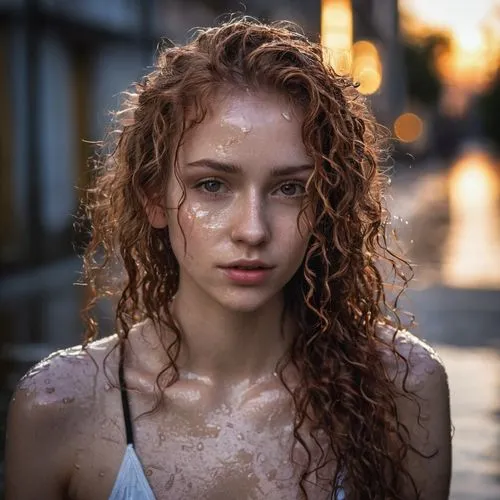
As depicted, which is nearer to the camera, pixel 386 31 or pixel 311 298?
pixel 311 298

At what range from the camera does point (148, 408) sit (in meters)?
2.51

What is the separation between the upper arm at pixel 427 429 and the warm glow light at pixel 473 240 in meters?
13.2

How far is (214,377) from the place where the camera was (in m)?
2.59

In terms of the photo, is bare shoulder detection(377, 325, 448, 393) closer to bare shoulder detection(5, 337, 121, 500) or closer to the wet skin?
the wet skin

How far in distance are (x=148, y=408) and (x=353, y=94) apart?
2.69 ft

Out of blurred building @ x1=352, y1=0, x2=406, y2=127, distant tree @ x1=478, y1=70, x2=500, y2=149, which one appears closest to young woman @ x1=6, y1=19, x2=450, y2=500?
blurred building @ x1=352, y1=0, x2=406, y2=127

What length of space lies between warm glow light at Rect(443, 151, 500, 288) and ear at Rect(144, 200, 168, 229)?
13297 millimetres

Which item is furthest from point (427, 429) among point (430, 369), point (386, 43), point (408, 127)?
point (408, 127)

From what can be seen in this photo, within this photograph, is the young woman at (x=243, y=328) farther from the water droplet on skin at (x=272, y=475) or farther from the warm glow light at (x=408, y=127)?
the warm glow light at (x=408, y=127)

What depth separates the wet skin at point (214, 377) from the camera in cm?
240

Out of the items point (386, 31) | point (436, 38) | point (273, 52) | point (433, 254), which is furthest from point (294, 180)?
point (436, 38)

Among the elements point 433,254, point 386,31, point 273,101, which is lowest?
point 433,254

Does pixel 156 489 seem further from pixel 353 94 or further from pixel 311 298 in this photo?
pixel 353 94

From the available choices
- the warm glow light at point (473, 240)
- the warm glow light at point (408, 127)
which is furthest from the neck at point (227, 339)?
the warm glow light at point (408, 127)
